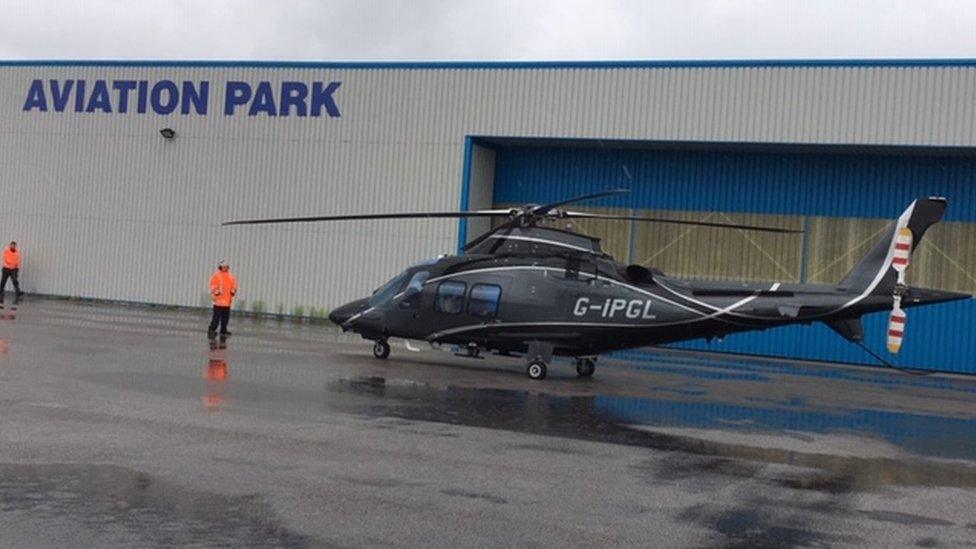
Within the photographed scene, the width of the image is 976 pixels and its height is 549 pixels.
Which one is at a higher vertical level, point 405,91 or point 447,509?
point 405,91

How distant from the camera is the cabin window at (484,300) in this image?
19.8 metres

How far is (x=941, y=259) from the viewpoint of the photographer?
28594mm

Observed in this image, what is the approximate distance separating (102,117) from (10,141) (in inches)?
147

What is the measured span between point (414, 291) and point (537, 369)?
2.78 m

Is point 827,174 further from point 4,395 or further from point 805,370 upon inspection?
point 4,395

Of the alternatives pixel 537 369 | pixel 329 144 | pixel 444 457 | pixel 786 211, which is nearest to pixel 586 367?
pixel 537 369

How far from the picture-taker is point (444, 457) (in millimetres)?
11000

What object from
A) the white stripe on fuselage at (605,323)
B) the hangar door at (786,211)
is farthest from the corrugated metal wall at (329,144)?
the white stripe on fuselage at (605,323)

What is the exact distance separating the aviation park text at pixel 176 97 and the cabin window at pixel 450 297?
14.7 m

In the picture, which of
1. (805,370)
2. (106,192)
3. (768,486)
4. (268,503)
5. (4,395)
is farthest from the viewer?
(106,192)

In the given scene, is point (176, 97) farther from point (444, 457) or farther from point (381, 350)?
point (444, 457)

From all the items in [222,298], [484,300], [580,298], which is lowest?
[222,298]

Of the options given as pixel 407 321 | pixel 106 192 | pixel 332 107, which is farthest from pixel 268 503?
pixel 106 192

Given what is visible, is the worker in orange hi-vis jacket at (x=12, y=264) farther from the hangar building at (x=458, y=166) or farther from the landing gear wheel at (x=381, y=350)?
the landing gear wheel at (x=381, y=350)
